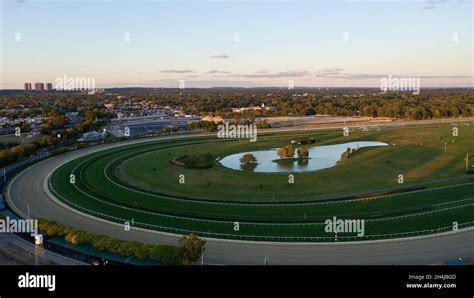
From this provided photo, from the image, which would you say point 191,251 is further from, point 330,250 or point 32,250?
point 32,250

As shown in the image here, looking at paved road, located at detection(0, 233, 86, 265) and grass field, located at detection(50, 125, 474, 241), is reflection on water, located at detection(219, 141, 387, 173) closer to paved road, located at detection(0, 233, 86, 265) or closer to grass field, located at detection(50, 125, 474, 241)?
grass field, located at detection(50, 125, 474, 241)

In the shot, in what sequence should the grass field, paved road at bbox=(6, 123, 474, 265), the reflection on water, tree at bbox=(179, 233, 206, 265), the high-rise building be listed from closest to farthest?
tree at bbox=(179, 233, 206, 265)
paved road at bbox=(6, 123, 474, 265)
the grass field
the reflection on water
the high-rise building

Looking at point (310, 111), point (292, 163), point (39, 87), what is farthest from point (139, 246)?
point (39, 87)

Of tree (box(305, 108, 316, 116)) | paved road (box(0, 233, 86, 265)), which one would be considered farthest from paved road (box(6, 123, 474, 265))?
tree (box(305, 108, 316, 116))

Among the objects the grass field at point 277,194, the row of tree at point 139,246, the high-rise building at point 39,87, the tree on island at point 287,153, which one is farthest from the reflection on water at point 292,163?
the high-rise building at point 39,87

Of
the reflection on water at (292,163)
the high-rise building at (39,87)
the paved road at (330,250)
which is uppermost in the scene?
the high-rise building at (39,87)

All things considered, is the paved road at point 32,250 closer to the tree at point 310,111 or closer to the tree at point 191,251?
the tree at point 191,251
